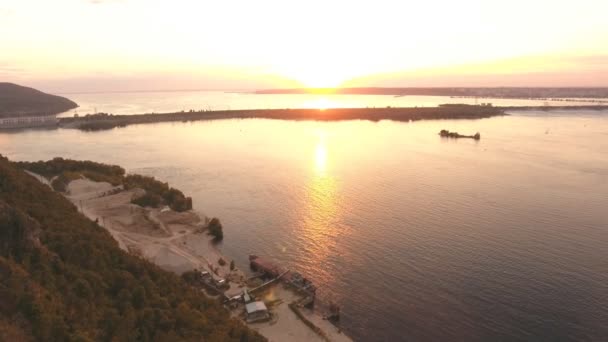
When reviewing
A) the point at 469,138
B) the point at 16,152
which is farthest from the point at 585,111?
the point at 16,152

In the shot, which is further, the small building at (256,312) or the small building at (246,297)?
the small building at (246,297)

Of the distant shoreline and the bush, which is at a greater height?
the distant shoreline

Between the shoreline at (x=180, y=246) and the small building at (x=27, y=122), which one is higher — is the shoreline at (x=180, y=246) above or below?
below

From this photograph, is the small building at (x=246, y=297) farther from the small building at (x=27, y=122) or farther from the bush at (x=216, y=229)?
the small building at (x=27, y=122)

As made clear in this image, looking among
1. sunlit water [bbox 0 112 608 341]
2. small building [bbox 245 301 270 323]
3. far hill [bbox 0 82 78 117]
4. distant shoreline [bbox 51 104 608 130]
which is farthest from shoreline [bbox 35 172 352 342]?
far hill [bbox 0 82 78 117]

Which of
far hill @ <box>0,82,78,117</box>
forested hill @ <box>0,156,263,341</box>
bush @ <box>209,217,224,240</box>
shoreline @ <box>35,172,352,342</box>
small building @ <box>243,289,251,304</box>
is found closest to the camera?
forested hill @ <box>0,156,263,341</box>

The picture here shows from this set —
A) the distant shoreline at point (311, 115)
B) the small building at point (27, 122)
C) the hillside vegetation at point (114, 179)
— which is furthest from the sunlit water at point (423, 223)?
the distant shoreline at point (311, 115)

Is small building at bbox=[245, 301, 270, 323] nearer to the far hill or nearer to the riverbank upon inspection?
the riverbank
